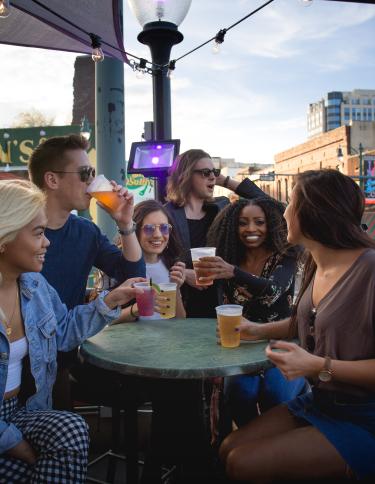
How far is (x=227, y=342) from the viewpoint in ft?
6.75

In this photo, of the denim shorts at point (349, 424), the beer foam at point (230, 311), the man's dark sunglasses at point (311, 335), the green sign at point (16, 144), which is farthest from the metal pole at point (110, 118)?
the green sign at point (16, 144)

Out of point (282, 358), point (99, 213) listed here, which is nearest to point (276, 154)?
point (99, 213)

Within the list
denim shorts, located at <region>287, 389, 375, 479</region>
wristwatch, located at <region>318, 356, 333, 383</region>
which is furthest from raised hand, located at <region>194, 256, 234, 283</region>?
wristwatch, located at <region>318, 356, 333, 383</region>

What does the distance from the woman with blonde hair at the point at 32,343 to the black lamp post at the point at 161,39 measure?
1.88 m

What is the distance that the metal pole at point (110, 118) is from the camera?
407 centimetres

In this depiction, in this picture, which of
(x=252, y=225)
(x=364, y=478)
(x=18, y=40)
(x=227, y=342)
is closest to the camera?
(x=364, y=478)

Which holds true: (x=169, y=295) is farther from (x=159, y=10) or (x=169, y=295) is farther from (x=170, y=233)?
(x=159, y=10)

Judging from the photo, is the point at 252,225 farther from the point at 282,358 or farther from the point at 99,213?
the point at 99,213

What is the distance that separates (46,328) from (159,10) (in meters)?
2.64

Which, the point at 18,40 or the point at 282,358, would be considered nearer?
the point at 282,358

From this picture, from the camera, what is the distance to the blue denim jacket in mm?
1952

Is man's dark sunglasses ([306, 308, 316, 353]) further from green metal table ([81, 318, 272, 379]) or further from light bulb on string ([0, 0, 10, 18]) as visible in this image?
light bulb on string ([0, 0, 10, 18])

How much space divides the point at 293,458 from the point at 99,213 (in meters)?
4.10

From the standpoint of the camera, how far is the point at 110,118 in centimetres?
406
